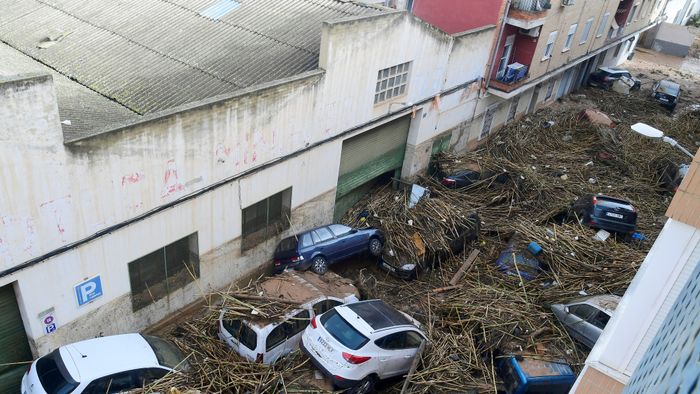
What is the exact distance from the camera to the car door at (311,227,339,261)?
1420cm

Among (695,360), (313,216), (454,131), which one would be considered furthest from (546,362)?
(454,131)

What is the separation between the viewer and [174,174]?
10836 mm

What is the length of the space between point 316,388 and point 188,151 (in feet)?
17.5

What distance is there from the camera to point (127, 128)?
9.56 metres

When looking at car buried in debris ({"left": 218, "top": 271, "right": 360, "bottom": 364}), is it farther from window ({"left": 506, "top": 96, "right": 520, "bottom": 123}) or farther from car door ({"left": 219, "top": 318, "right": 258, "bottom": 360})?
window ({"left": 506, "top": 96, "right": 520, "bottom": 123})

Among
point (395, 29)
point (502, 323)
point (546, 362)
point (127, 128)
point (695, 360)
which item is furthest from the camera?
point (395, 29)

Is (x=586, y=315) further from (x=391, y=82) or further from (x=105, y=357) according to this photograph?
(x=105, y=357)

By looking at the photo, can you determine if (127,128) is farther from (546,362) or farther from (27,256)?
(546,362)

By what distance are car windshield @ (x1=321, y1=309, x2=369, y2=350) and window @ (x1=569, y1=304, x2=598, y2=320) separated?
5241 millimetres

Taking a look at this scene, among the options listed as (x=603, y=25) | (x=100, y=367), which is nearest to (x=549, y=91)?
(x=603, y=25)

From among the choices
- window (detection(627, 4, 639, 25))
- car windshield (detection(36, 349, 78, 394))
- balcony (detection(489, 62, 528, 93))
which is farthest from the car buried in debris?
window (detection(627, 4, 639, 25))

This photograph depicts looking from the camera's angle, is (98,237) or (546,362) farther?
(546,362)

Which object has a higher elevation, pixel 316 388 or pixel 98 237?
pixel 98 237

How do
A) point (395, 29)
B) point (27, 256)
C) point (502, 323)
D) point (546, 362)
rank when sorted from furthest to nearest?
point (395, 29) → point (502, 323) → point (546, 362) → point (27, 256)
